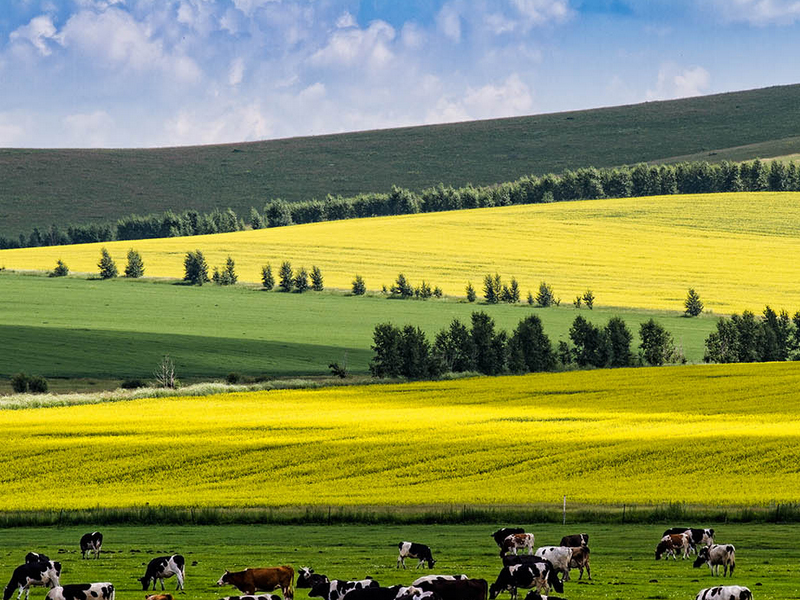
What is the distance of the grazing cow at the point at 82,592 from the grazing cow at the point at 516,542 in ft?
32.8

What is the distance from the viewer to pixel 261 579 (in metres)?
24.0

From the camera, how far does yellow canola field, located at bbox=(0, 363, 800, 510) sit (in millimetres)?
38531

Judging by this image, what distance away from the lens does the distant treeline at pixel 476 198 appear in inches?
7293

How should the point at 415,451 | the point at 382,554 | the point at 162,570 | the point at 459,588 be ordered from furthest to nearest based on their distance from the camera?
the point at 415,451, the point at 382,554, the point at 162,570, the point at 459,588

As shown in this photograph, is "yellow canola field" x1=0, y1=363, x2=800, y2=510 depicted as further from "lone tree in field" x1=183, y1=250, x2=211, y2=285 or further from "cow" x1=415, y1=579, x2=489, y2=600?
"lone tree in field" x1=183, y1=250, x2=211, y2=285

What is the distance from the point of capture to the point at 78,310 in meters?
110

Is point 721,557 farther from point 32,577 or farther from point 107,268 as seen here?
point 107,268

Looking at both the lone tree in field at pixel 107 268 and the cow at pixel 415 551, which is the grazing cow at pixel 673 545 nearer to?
the cow at pixel 415 551

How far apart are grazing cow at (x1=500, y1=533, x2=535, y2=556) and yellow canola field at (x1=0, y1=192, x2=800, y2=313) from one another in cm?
8511

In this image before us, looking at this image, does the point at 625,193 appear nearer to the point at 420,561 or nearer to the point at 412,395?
the point at 412,395

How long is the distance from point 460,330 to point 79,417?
35.4 m

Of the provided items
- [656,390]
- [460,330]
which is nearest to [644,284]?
[460,330]

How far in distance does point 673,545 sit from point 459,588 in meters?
8.42

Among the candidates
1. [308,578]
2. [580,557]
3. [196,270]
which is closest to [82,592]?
[308,578]
